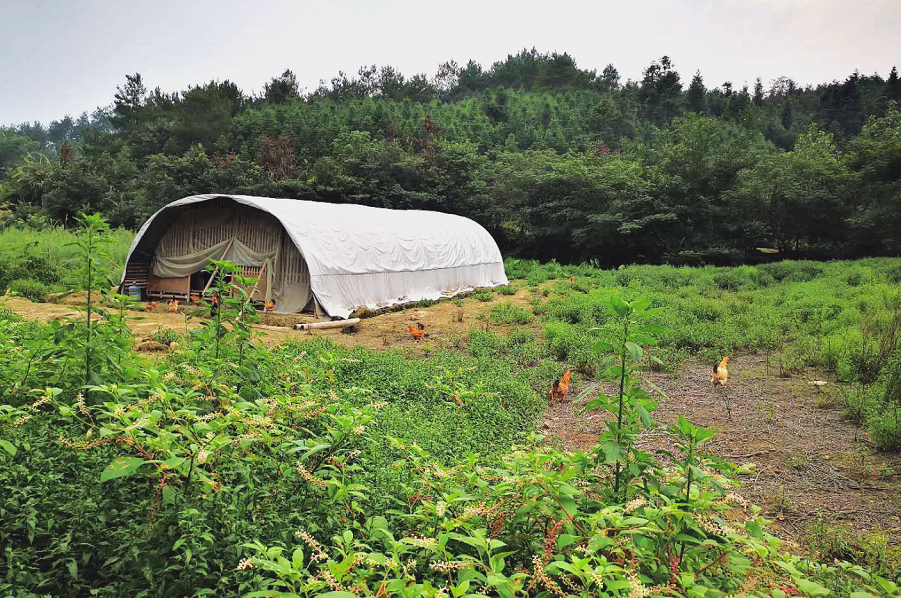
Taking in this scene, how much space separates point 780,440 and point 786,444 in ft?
0.30

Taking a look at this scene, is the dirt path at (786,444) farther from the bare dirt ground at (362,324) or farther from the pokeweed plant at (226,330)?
the bare dirt ground at (362,324)

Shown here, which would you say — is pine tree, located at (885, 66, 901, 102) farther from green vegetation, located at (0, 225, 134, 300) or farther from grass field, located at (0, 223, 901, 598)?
green vegetation, located at (0, 225, 134, 300)

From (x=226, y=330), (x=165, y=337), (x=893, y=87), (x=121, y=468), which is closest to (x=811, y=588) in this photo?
(x=121, y=468)

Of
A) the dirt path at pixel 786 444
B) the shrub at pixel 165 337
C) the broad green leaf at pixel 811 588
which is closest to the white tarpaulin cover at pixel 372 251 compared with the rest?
the shrub at pixel 165 337

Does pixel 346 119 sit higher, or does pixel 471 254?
pixel 346 119

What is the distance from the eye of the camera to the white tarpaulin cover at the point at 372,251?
13023 millimetres

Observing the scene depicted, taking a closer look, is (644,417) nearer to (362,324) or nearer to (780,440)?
(780,440)

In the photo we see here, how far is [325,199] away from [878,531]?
28600 mm

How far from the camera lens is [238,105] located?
1801 inches

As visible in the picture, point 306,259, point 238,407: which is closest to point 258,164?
point 306,259

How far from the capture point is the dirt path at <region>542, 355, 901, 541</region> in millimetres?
4148

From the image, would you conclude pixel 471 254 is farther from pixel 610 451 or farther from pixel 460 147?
pixel 610 451

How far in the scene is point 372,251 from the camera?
14.8m

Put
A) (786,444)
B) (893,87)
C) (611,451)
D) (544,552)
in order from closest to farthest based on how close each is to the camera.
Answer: (544,552), (611,451), (786,444), (893,87)
